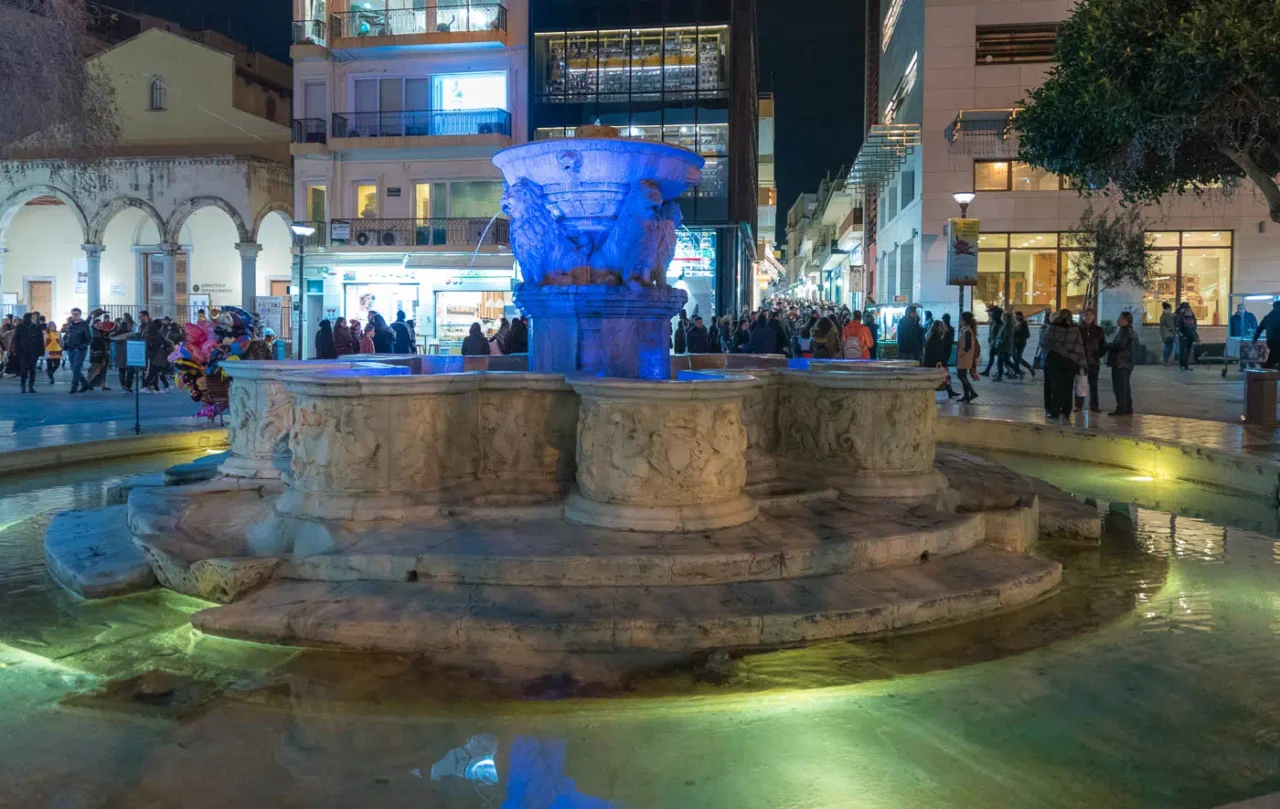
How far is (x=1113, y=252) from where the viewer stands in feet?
94.1

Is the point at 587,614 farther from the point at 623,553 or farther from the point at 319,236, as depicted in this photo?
the point at 319,236

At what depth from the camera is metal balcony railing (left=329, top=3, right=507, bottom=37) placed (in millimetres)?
33562

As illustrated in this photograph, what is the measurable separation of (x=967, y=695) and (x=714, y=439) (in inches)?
94.6

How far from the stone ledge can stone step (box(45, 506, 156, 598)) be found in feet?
31.4

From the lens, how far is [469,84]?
34.1 meters

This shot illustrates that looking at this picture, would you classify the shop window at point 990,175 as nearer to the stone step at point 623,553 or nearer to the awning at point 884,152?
the awning at point 884,152

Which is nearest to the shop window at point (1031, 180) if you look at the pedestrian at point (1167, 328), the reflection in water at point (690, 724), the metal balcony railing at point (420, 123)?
the pedestrian at point (1167, 328)

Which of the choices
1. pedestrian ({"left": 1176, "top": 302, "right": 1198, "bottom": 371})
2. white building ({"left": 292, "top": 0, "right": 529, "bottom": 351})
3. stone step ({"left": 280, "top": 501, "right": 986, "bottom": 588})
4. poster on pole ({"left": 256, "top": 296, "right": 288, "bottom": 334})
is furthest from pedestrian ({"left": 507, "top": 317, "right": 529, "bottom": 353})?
pedestrian ({"left": 1176, "top": 302, "right": 1198, "bottom": 371})

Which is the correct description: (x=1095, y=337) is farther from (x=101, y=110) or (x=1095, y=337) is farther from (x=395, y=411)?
(x=101, y=110)

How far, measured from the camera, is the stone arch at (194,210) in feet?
111

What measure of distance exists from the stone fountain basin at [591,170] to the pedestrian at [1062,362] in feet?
24.0

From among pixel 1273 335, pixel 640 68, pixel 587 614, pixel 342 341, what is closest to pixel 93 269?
pixel 640 68

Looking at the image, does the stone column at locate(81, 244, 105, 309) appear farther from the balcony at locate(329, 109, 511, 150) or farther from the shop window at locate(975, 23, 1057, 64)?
the shop window at locate(975, 23, 1057, 64)

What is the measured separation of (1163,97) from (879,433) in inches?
343
